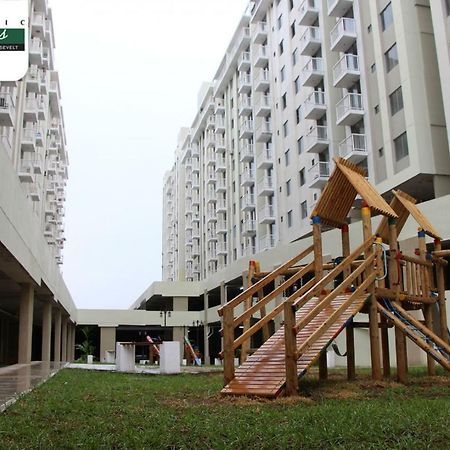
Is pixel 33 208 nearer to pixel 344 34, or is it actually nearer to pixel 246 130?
pixel 246 130

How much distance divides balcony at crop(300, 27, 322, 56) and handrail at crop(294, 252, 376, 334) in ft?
111

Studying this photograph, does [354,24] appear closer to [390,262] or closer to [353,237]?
[353,237]

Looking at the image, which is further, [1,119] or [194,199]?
[194,199]

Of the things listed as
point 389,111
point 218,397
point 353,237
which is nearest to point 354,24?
point 389,111

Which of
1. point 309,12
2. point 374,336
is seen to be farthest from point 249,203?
point 374,336

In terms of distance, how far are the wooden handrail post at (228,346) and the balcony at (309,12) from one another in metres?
37.0

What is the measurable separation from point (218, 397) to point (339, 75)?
32080 mm

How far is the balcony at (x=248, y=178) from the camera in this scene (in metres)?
54.8

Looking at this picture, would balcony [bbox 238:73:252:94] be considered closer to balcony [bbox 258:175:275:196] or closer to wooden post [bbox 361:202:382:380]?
balcony [bbox 258:175:275:196]

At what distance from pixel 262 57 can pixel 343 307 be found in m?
46.0

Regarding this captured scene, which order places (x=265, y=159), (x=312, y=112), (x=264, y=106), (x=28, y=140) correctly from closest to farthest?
1. (x=312, y=112)
2. (x=28, y=140)
3. (x=265, y=159)
4. (x=264, y=106)

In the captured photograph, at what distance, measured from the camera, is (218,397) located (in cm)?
873

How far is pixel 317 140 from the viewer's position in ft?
130

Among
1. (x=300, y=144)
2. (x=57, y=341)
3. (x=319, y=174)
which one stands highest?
(x=300, y=144)
